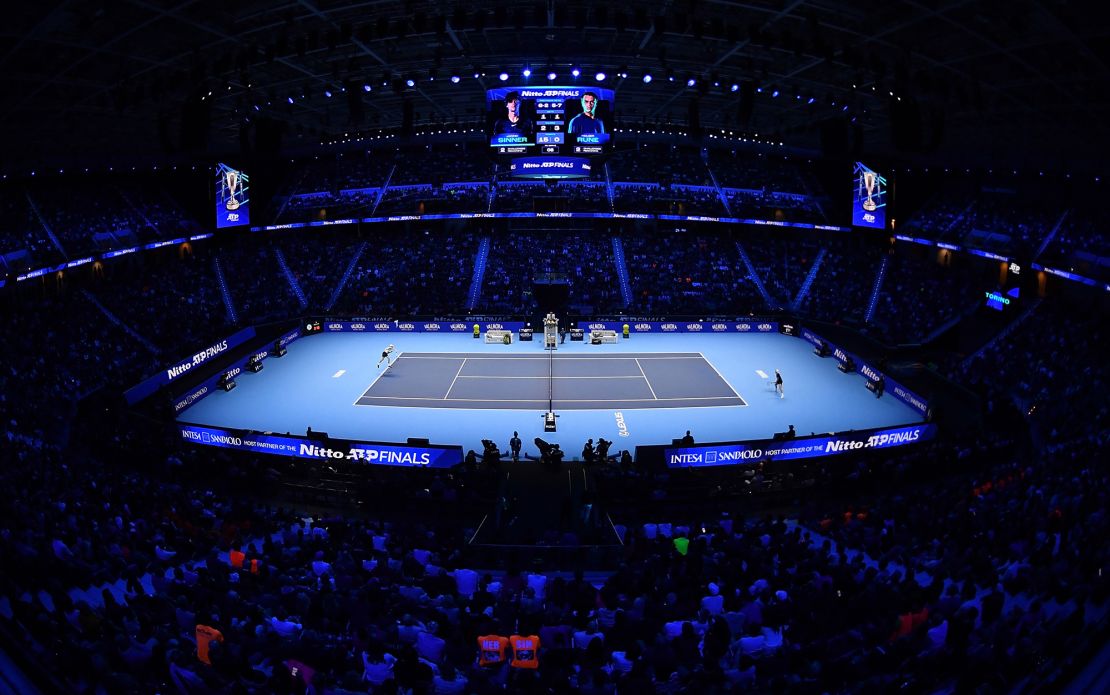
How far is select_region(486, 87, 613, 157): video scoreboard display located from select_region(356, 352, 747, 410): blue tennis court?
11.4m

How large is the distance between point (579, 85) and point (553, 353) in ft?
52.3

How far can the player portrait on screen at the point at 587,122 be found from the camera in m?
29.2

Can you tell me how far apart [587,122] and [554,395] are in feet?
42.7

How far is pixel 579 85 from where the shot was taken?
95.1 ft

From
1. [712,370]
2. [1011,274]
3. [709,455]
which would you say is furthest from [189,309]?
[1011,274]

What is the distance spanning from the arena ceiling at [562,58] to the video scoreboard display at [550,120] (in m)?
1.34

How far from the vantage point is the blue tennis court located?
29156 millimetres

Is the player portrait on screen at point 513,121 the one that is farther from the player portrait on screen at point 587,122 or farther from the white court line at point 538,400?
the white court line at point 538,400

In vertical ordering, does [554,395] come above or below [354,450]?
below

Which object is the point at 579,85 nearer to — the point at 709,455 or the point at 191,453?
the point at 709,455

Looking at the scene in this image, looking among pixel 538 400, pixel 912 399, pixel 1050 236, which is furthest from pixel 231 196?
pixel 1050 236

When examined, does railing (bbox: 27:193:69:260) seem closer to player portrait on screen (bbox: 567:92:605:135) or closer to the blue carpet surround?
the blue carpet surround

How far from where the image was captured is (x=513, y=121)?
1153 inches

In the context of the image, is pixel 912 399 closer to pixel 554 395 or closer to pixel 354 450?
pixel 554 395
